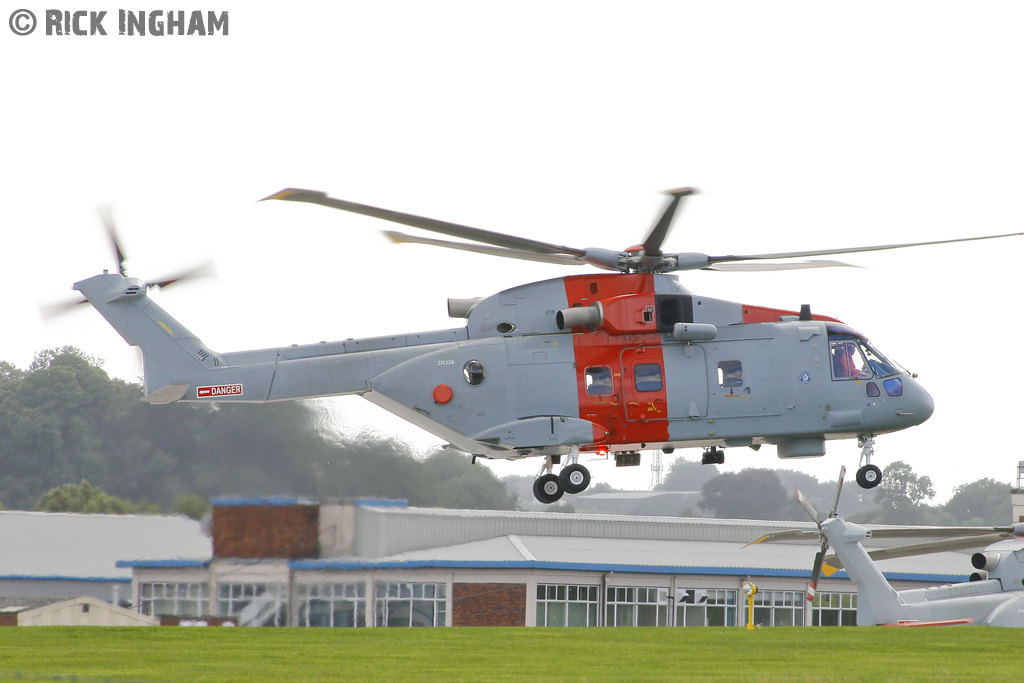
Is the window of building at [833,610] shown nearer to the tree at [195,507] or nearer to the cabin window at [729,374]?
the cabin window at [729,374]

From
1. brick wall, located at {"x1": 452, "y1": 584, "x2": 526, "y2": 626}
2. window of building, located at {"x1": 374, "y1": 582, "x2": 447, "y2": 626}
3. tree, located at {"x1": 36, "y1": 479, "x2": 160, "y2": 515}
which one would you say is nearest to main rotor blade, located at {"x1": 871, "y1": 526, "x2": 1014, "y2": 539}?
brick wall, located at {"x1": 452, "y1": 584, "x2": 526, "y2": 626}

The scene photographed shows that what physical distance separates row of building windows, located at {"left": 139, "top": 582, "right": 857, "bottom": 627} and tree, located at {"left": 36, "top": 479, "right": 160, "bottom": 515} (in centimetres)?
226

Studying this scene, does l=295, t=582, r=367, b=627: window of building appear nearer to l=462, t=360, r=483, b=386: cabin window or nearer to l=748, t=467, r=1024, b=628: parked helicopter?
l=462, t=360, r=483, b=386: cabin window

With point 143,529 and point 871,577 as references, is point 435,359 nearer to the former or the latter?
point 143,529

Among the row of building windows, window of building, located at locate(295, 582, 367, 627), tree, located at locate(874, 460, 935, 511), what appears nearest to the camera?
window of building, located at locate(295, 582, 367, 627)

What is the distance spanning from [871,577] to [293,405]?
2285cm

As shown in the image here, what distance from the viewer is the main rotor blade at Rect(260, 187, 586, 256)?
14953 mm

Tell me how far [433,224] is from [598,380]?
4.59 m

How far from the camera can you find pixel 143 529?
20.6 meters

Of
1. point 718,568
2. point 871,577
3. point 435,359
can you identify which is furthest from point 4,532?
point 718,568

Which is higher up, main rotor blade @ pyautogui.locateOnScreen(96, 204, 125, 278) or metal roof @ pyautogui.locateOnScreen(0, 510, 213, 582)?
main rotor blade @ pyautogui.locateOnScreen(96, 204, 125, 278)

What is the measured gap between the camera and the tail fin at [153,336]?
61.1 feet

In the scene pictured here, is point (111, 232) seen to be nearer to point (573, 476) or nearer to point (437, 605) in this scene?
point (573, 476)

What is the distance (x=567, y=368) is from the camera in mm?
19016
